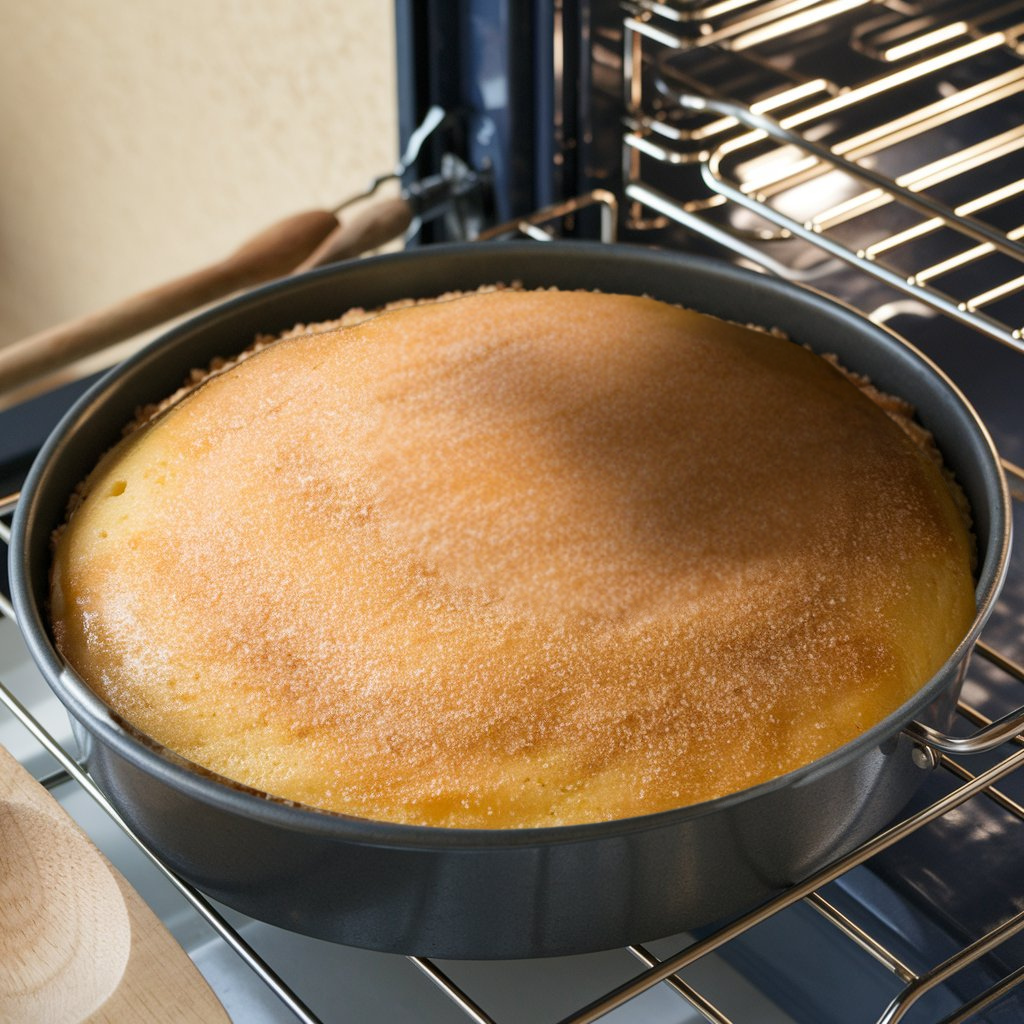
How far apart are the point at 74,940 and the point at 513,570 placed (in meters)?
0.24

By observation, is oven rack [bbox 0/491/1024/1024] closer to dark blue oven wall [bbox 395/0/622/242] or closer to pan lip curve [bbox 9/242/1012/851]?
pan lip curve [bbox 9/242/1012/851]

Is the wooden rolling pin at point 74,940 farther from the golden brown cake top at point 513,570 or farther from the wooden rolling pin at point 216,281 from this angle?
the wooden rolling pin at point 216,281

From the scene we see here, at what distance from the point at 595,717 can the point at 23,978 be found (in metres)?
0.25

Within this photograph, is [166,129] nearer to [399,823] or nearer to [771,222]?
[771,222]

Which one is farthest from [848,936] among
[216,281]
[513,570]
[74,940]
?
[216,281]

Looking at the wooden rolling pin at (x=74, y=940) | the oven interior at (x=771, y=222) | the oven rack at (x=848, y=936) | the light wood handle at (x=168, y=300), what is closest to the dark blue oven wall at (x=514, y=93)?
the oven interior at (x=771, y=222)

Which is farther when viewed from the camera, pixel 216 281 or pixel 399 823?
pixel 216 281

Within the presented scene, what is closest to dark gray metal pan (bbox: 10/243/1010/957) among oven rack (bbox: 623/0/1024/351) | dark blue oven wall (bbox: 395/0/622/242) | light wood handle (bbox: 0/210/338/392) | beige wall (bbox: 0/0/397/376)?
light wood handle (bbox: 0/210/338/392)

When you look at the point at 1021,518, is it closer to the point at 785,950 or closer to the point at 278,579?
the point at 785,950

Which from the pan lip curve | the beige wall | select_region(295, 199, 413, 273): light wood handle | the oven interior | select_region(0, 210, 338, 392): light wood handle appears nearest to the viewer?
the pan lip curve

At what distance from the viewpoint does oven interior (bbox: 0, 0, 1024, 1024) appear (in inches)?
26.4

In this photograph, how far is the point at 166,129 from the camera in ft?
5.02

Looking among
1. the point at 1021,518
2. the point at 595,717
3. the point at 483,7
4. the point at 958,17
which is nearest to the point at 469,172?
the point at 483,7

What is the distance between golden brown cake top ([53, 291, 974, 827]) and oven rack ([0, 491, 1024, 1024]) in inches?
2.2
